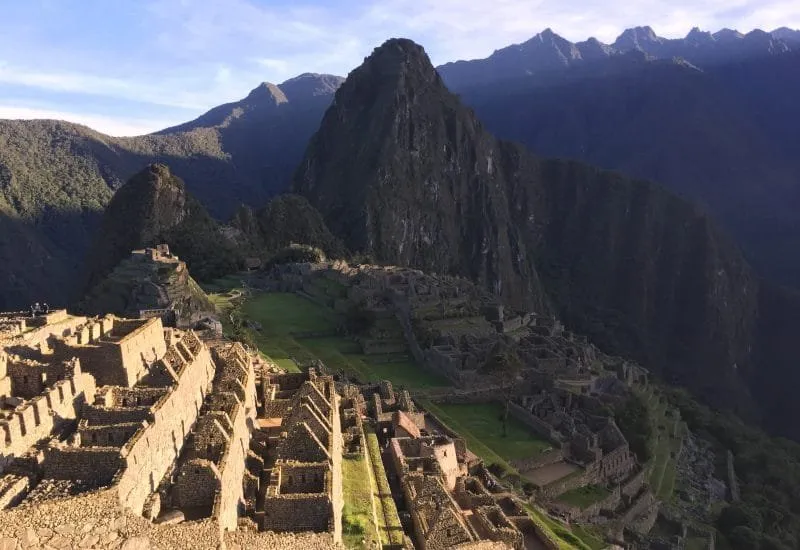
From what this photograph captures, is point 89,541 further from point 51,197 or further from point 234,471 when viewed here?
point 51,197

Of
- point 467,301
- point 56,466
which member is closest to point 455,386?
point 467,301

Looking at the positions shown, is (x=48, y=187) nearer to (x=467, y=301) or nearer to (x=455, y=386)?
(x=467, y=301)

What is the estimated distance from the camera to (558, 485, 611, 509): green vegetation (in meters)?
28.9

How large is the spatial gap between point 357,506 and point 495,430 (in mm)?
19453

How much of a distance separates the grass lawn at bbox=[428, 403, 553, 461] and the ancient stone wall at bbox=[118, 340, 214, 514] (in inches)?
700

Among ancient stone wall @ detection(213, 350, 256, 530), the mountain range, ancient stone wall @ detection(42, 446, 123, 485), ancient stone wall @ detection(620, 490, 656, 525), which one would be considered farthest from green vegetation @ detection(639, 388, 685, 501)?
the mountain range

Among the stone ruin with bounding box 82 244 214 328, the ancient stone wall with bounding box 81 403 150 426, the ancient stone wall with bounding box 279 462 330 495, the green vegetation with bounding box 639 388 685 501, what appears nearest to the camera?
the ancient stone wall with bounding box 81 403 150 426

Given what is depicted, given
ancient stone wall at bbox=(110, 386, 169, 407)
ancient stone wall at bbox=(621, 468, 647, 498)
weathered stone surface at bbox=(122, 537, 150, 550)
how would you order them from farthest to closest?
ancient stone wall at bbox=(621, 468, 647, 498), ancient stone wall at bbox=(110, 386, 169, 407), weathered stone surface at bbox=(122, 537, 150, 550)

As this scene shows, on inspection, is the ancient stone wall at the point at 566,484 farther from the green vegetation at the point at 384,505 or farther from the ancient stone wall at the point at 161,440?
the ancient stone wall at the point at 161,440

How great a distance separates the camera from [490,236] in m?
174

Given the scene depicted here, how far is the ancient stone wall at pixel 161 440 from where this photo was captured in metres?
11.0

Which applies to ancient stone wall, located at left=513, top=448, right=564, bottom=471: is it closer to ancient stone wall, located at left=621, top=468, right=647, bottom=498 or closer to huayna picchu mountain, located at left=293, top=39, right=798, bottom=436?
ancient stone wall, located at left=621, top=468, right=647, bottom=498

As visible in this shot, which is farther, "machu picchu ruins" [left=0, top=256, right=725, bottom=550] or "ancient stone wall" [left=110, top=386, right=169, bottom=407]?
"ancient stone wall" [left=110, top=386, right=169, bottom=407]

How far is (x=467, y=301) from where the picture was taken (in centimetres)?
5744
